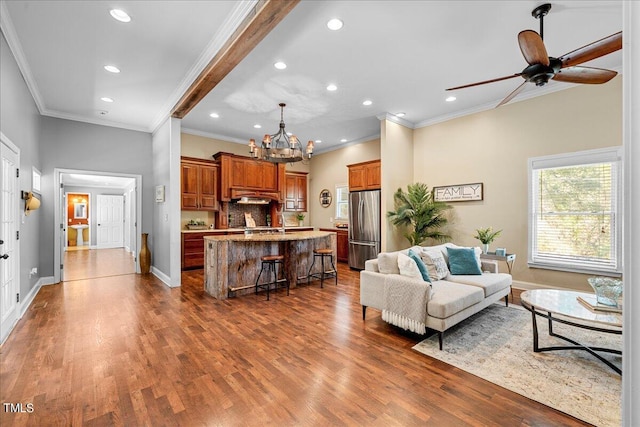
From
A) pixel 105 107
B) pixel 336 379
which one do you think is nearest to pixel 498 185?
pixel 336 379

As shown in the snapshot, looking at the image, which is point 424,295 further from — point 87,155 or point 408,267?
point 87,155

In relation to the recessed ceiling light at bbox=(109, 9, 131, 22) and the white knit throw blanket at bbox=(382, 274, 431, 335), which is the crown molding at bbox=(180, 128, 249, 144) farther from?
the white knit throw blanket at bbox=(382, 274, 431, 335)

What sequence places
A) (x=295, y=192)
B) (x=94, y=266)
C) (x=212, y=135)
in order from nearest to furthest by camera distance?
(x=94, y=266), (x=212, y=135), (x=295, y=192)

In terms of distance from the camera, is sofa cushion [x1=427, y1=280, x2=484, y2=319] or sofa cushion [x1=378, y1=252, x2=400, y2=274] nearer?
sofa cushion [x1=427, y1=280, x2=484, y2=319]

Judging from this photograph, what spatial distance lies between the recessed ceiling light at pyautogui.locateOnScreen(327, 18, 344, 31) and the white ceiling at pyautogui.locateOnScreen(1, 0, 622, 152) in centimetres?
5

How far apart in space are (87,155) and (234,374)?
5627 mm

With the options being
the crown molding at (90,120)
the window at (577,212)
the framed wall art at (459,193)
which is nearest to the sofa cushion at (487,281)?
the window at (577,212)

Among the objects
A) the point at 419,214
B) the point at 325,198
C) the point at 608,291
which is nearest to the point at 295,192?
the point at 325,198

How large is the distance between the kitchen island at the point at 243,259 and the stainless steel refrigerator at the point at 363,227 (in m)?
1.31

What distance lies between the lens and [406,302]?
9.85 feet

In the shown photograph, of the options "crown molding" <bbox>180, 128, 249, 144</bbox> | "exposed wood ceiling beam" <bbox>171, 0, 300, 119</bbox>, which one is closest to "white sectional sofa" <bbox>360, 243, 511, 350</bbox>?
"exposed wood ceiling beam" <bbox>171, 0, 300, 119</bbox>

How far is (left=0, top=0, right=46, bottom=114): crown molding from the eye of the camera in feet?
9.11

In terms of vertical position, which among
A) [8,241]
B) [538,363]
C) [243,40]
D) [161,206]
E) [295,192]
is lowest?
[538,363]


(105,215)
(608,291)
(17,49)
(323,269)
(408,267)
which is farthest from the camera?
(105,215)
